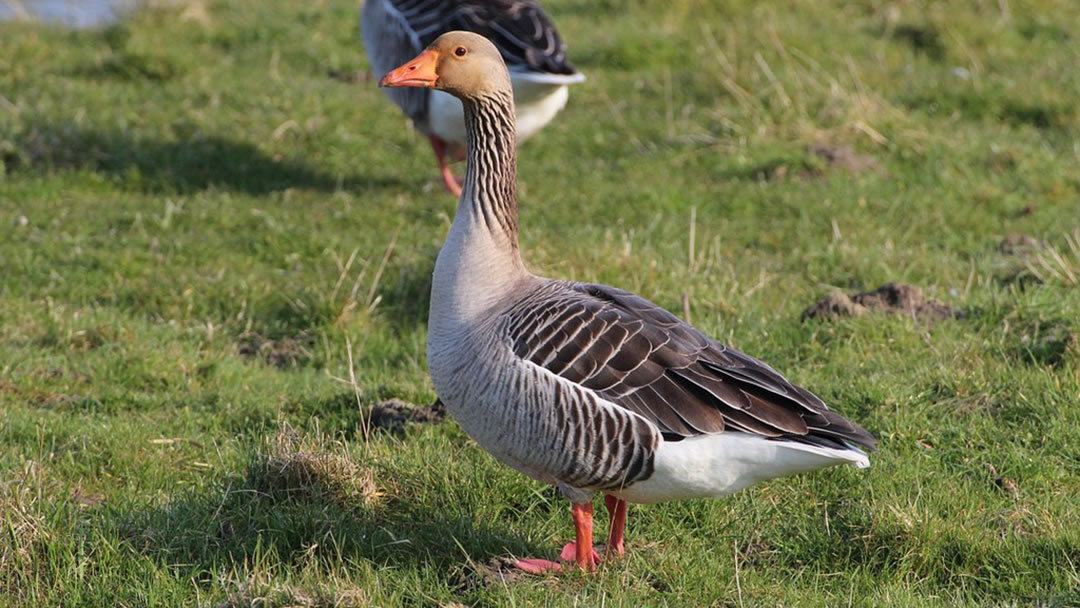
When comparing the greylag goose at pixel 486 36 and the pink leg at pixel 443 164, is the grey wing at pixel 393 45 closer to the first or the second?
the greylag goose at pixel 486 36

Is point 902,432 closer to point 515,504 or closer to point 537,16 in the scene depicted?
point 515,504

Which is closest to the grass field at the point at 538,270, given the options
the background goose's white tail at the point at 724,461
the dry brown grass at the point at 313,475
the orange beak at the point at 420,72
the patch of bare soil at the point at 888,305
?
the dry brown grass at the point at 313,475

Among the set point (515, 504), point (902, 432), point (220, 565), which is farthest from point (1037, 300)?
point (220, 565)

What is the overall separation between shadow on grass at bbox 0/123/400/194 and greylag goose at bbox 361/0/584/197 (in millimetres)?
761

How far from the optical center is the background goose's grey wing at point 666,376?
14.5ft

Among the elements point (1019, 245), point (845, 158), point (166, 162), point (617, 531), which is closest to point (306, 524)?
point (617, 531)

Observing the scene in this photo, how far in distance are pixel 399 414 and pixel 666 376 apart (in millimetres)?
1776

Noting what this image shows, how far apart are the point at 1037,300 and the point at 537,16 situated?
13.6 feet

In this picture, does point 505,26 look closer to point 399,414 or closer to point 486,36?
point 486,36

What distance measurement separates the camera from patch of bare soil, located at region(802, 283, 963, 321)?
6.76 meters

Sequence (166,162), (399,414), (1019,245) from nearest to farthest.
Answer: (399,414) < (1019,245) < (166,162)

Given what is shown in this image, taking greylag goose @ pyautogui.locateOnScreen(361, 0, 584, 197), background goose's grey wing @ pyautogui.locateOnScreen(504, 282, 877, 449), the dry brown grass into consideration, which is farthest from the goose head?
greylag goose @ pyautogui.locateOnScreen(361, 0, 584, 197)

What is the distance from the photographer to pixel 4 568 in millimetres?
4418

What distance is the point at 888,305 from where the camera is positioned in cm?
688
